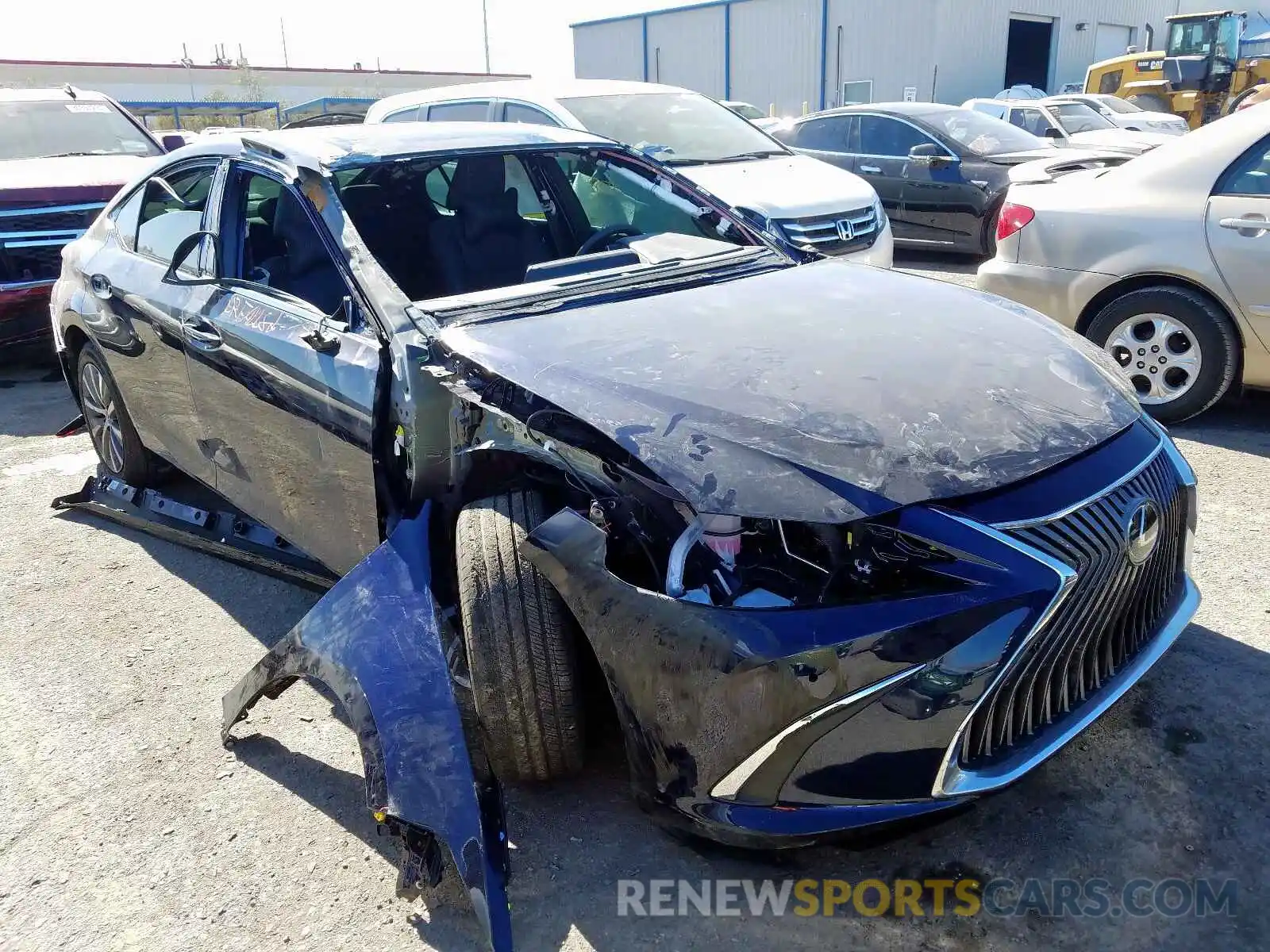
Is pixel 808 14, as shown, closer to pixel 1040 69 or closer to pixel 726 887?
pixel 1040 69

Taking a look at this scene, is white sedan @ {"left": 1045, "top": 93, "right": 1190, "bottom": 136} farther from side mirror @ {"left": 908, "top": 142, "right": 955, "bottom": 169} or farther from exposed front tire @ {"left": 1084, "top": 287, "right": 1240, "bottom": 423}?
exposed front tire @ {"left": 1084, "top": 287, "right": 1240, "bottom": 423}

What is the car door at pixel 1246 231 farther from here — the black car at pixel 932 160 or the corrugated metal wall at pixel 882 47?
the corrugated metal wall at pixel 882 47

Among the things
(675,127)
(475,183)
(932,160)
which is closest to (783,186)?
(675,127)

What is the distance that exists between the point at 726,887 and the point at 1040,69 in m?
37.1

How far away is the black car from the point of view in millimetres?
9398

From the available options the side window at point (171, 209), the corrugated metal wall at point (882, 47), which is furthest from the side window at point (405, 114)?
the corrugated metal wall at point (882, 47)

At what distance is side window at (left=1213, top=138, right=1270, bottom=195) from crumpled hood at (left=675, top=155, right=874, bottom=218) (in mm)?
2685

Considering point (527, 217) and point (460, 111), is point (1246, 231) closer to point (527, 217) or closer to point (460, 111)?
point (527, 217)

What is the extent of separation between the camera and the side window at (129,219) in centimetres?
426

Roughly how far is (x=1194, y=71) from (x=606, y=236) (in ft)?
70.5

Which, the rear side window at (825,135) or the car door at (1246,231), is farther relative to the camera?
the rear side window at (825,135)

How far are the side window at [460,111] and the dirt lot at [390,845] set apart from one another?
547 centimetres

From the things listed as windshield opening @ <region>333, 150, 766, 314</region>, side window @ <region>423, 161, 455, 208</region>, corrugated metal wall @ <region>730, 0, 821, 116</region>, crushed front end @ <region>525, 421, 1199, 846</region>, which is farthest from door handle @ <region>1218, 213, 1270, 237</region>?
corrugated metal wall @ <region>730, 0, 821, 116</region>

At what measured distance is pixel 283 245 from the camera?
3.60 metres
